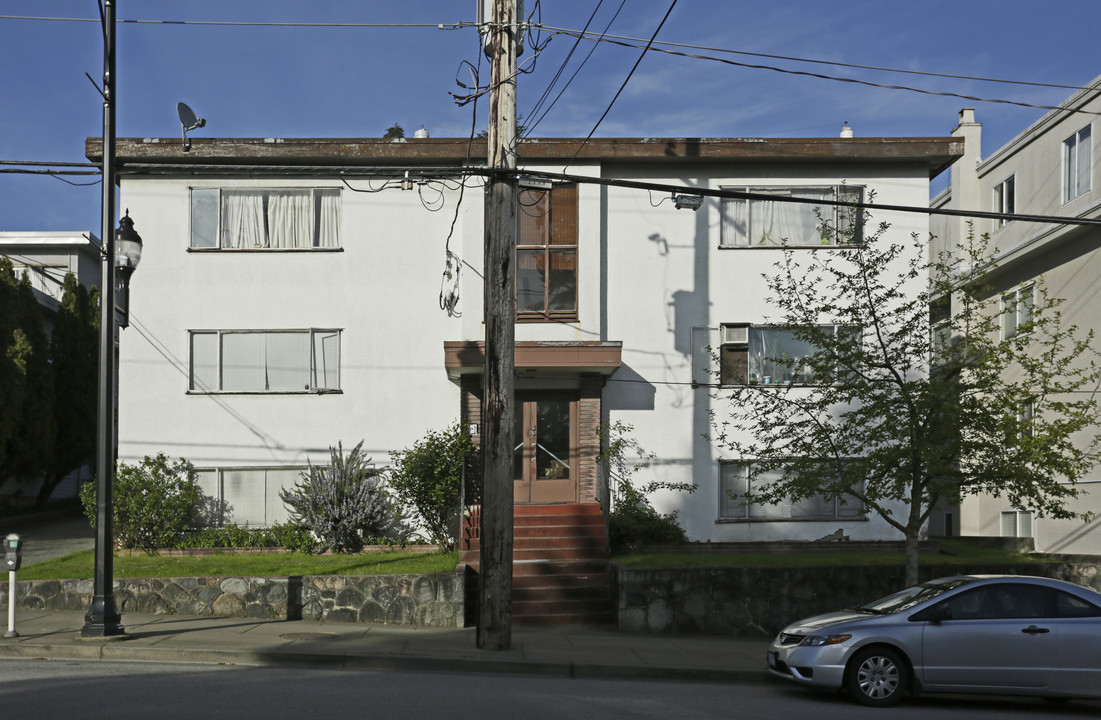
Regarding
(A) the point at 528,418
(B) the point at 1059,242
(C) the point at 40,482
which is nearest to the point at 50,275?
(C) the point at 40,482

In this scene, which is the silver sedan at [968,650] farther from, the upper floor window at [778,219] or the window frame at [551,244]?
the upper floor window at [778,219]

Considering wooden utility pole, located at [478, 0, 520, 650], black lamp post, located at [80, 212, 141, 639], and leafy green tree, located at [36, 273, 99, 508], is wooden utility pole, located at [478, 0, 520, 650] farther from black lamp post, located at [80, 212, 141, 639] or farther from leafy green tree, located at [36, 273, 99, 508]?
leafy green tree, located at [36, 273, 99, 508]

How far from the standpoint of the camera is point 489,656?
1264cm

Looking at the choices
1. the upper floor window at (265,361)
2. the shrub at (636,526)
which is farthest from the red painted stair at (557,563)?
the upper floor window at (265,361)

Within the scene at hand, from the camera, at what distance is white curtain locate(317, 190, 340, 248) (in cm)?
1997

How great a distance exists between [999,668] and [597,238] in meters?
10.9

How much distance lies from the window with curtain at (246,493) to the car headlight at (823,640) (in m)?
11.2

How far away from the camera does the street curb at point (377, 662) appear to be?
12242 mm

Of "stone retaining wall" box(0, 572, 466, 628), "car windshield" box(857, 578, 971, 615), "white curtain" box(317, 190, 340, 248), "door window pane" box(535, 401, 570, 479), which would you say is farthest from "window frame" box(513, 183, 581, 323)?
"car windshield" box(857, 578, 971, 615)

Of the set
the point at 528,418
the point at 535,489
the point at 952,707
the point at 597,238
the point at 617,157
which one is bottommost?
the point at 952,707

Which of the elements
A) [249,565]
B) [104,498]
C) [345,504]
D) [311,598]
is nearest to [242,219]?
[345,504]

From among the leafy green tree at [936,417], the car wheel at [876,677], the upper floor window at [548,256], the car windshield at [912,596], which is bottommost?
the car wheel at [876,677]

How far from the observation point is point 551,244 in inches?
773

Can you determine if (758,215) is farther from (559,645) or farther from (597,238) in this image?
(559,645)
